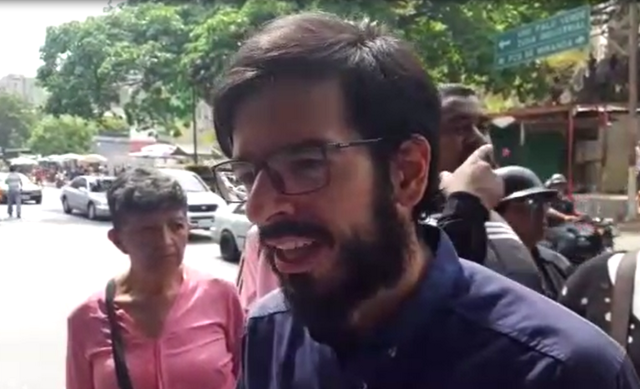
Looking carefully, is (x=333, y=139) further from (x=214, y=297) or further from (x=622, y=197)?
(x=622, y=197)

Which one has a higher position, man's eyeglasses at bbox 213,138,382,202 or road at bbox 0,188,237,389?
man's eyeglasses at bbox 213,138,382,202

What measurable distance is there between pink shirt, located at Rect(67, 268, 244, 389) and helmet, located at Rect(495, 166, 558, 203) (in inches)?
51.6

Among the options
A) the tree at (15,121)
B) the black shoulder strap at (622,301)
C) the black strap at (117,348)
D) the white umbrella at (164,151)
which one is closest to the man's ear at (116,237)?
the black strap at (117,348)

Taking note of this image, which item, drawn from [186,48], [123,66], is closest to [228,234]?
[186,48]

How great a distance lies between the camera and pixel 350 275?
1.36 m

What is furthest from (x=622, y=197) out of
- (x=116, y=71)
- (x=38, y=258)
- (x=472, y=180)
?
(x=472, y=180)

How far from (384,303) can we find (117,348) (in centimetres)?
137

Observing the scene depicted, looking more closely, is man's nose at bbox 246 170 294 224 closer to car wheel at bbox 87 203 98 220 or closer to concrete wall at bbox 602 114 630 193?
concrete wall at bbox 602 114 630 193

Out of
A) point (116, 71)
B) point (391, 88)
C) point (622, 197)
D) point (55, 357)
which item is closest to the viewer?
point (391, 88)

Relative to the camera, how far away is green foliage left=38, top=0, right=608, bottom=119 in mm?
17453

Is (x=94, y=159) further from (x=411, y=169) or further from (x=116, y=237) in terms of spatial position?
(x=411, y=169)

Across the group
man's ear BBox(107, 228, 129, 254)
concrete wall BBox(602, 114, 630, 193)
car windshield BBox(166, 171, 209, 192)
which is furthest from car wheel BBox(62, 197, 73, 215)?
man's ear BBox(107, 228, 129, 254)

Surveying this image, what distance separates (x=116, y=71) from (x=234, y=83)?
26824 millimetres

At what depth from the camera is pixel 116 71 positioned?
27453 millimetres
